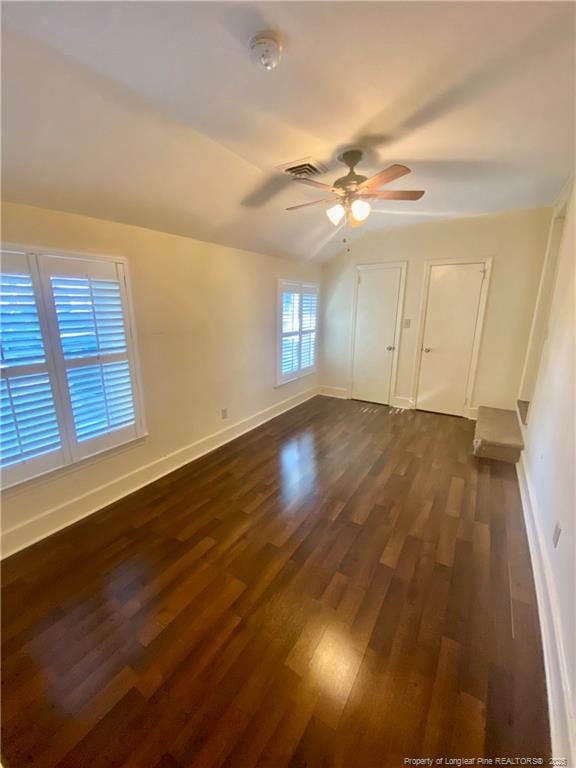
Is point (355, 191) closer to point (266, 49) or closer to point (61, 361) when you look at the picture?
point (266, 49)

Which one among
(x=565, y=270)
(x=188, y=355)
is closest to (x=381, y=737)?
(x=188, y=355)

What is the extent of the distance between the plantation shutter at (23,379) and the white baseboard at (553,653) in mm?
2898

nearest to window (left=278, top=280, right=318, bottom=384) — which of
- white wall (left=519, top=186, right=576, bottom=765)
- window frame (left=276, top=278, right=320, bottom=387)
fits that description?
window frame (left=276, top=278, right=320, bottom=387)

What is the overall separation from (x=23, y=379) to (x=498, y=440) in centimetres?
408

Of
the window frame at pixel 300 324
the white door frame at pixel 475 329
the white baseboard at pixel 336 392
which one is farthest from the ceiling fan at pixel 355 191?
the white baseboard at pixel 336 392

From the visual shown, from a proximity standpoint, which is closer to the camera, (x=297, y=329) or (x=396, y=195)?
(x=396, y=195)

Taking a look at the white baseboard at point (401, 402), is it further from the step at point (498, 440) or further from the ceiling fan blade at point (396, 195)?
the ceiling fan blade at point (396, 195)

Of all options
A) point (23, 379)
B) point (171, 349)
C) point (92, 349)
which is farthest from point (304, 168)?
point (23, 379)

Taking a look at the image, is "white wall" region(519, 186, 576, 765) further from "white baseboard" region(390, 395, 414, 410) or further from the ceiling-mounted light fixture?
the ceiling-mounted light fixture

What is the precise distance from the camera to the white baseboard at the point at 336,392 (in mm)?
5293

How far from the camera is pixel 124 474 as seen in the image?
260 centimetres

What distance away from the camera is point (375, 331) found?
485 cm

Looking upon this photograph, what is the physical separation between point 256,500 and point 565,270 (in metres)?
3.22

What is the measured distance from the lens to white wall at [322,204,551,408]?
370 cm
